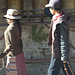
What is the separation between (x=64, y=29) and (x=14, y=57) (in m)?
1.17

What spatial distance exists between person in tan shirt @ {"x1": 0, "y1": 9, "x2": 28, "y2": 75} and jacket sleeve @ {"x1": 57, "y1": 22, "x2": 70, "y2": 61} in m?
0.87

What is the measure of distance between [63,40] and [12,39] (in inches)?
38.9

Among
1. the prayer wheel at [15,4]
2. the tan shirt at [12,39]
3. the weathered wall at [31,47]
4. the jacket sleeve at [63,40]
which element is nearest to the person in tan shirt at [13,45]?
the tan shirt at [12,39]

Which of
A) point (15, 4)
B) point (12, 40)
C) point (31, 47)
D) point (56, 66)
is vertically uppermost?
point (15, 4)

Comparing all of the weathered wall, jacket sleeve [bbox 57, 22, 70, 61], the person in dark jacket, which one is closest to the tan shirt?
the person in dark jacket

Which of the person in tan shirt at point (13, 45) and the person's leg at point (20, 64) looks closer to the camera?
the person in tan shirt at point (13, 45)

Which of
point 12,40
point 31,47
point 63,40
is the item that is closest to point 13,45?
point 12,40

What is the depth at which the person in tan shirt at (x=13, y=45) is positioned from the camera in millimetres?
3889

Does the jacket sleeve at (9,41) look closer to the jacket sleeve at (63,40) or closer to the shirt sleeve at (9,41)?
the shirt sleeve at (9,41)

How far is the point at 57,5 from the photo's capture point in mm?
3648

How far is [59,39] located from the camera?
3684 mm

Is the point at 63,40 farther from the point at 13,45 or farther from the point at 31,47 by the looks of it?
the point at 31,47

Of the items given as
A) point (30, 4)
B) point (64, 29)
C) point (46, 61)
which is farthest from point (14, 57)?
point (30, 4)

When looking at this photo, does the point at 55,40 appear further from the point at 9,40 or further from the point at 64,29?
the point at 9,40
